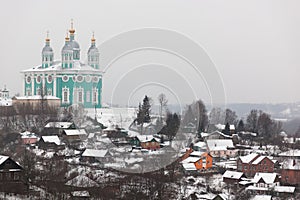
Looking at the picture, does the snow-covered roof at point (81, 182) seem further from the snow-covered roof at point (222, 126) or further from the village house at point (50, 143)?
the snow-covered roof at point (222, 126)

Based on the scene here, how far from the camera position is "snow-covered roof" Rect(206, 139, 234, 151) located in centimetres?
1452

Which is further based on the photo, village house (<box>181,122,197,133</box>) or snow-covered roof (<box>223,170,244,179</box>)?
village house (<box>181,122,197,133</box>)

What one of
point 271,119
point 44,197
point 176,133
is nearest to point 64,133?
point 176,133

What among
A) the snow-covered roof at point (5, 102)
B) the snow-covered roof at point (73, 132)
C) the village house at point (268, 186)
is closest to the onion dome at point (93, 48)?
the snow-covered roof at point (5, 102)

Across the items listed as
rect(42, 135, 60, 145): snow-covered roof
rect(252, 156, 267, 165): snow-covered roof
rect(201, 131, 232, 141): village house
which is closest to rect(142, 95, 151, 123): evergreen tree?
rect(201, 131, 232, 141): village house

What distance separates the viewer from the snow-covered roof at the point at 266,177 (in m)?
11.1

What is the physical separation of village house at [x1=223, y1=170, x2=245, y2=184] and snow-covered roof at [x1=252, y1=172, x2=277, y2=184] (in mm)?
291

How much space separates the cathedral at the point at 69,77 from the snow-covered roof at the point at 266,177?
8543mm

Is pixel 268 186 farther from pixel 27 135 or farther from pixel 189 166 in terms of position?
pixel 27 135

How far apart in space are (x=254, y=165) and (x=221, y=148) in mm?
2234

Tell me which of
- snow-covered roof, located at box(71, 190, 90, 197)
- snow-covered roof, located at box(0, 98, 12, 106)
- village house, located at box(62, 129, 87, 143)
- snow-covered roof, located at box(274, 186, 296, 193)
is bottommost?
snow-covered roof, located at box(274, 186, 296, 193)

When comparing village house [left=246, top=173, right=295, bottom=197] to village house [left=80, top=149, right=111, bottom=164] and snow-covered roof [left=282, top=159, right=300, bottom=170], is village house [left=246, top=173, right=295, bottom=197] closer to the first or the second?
snow-covered roof [left=282, top=159, right=300, bottom=170]

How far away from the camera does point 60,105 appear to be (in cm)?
1939

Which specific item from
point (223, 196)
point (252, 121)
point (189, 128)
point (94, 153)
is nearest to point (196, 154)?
point (94, 153)
